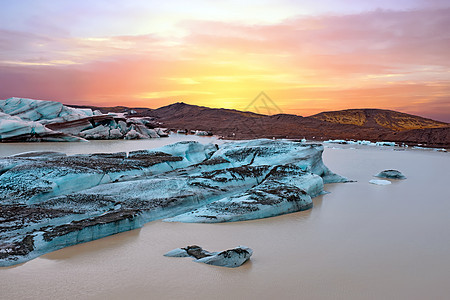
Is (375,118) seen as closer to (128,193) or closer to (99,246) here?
(128,193)

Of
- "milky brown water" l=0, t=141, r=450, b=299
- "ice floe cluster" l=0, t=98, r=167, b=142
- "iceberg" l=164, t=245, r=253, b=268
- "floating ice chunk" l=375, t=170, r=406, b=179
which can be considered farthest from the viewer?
"ice floe cluster" l=0, t=98, r=167, b=142

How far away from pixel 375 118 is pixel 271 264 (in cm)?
5025

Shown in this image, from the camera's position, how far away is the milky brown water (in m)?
3.91

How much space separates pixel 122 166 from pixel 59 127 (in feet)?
53.7

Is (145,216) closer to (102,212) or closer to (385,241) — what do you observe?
(102,212)

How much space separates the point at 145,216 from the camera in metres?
6.28

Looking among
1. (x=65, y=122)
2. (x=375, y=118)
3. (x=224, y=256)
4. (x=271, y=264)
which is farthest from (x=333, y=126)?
(x=224, y=256)

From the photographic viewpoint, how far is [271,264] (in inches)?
182

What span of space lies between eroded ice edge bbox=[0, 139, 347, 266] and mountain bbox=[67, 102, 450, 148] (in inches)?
809

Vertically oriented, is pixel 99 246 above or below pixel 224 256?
below

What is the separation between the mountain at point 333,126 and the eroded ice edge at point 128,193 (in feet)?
67.4

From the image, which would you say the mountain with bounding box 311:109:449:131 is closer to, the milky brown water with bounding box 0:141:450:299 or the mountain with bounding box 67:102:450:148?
the mountain with bounding box 67:102:450:148

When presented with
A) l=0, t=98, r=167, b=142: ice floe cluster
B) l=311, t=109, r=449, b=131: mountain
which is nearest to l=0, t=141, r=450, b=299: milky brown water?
l=0, t=98, r=167, b=142: ice floe cluster

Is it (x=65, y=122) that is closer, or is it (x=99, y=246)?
(x=99, y=246)
